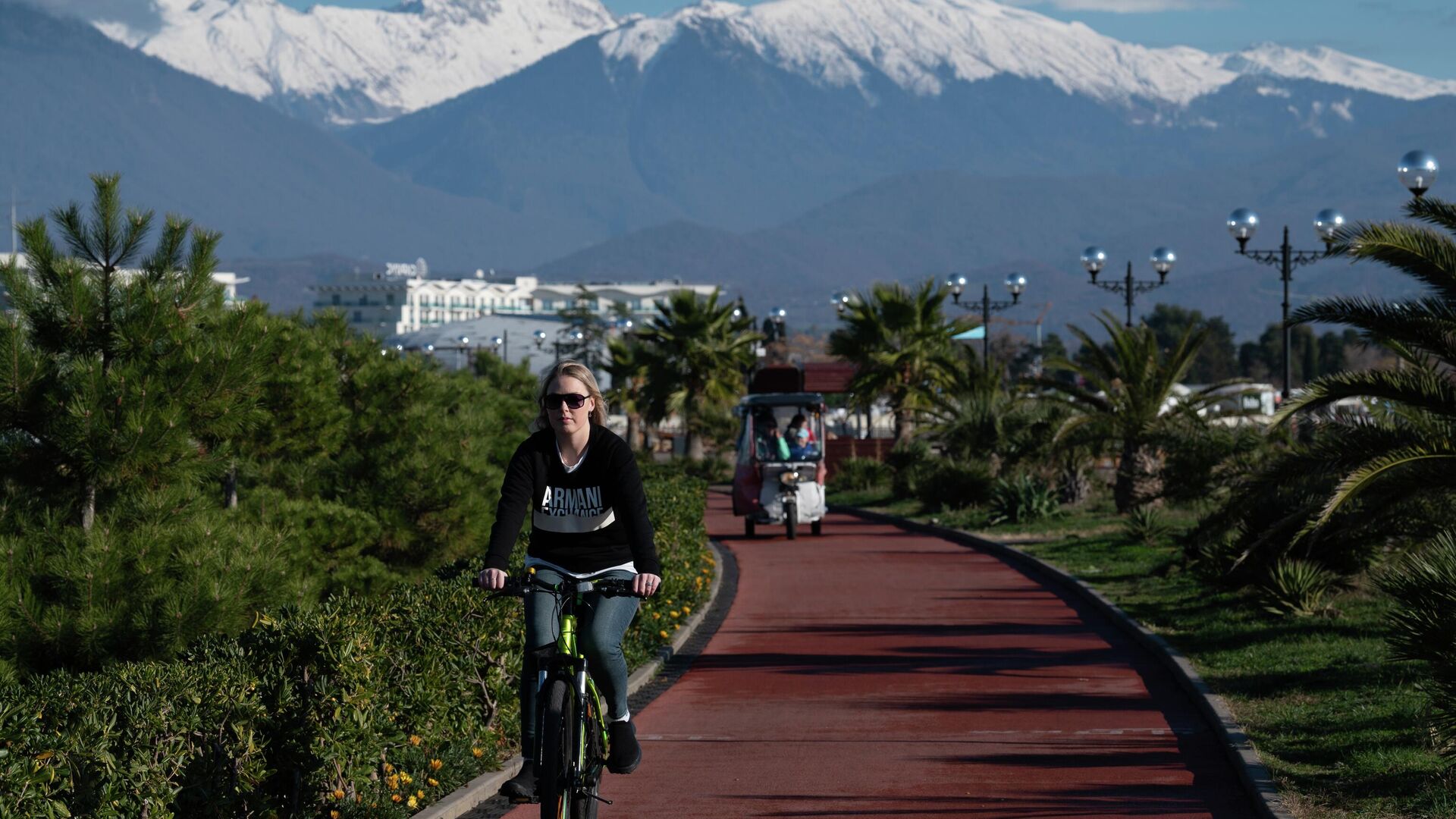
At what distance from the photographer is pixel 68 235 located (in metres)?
13.8

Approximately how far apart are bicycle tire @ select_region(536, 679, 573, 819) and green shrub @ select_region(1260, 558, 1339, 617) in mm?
8968

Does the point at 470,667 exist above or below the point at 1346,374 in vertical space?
below

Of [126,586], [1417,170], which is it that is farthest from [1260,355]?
[126,586]

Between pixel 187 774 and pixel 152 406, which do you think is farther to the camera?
pixel 152 406

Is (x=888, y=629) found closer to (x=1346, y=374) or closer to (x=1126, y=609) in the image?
(x=1126, y=609)

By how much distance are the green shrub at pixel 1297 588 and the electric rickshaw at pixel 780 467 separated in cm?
1416

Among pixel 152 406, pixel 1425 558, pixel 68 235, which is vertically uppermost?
pixel 68 235

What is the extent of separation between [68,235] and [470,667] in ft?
19.6

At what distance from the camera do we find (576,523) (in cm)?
756

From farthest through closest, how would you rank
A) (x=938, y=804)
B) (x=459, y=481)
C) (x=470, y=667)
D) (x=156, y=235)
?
(x=459, y=481)
(x=156, y=235)
(x=470, y=667)
(x=938, y=804)

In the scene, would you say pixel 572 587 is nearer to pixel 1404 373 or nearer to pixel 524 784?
pixel 524 784

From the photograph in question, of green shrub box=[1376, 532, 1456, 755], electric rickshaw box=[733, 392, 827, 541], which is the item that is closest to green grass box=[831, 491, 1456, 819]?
green shrub box=[1376, 532, 1456, 755]

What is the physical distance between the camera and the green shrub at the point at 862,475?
4312 cm

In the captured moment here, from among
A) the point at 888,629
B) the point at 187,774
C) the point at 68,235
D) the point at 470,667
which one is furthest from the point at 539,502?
the point at 888,629
